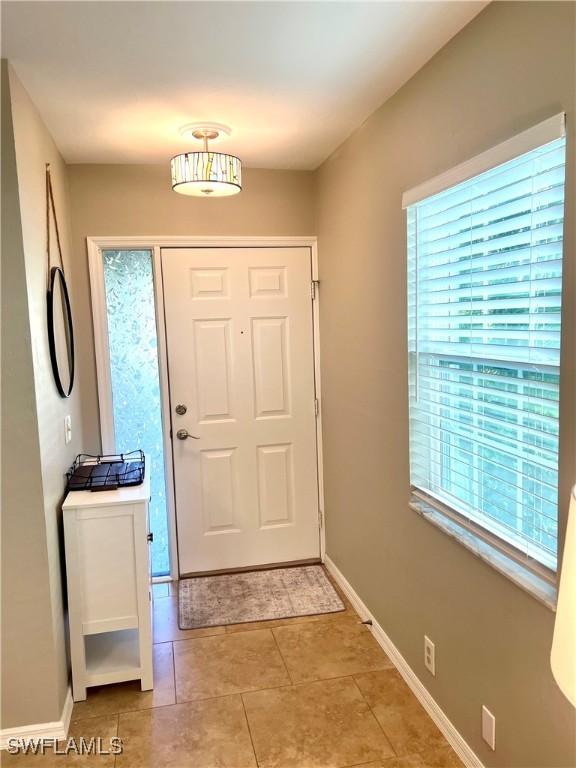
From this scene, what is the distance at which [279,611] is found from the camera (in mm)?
2953

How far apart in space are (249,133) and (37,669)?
2.40m

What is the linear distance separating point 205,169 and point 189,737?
2255 mm

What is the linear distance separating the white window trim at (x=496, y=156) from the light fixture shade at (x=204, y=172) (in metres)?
0.84

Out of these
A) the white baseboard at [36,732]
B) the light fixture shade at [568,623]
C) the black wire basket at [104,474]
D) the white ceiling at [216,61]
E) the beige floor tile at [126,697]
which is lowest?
the beige floor tile at [126,697]

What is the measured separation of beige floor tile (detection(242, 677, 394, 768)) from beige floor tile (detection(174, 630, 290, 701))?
3.8 inches

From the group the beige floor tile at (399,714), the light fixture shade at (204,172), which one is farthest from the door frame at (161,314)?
the beige floor tile at (399,714)

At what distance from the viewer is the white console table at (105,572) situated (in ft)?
7.31

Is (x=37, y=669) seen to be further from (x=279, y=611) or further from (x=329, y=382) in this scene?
(x=329, y=382)

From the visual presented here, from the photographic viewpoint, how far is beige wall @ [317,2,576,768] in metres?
1.43

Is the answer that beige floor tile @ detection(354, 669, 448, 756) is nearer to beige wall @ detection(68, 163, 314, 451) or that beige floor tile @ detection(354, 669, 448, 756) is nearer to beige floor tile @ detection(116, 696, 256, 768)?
beige floor tile @ detection(116, 696, 256, 768)

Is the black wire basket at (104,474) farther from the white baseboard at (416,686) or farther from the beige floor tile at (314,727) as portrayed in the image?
the white baseboard at (416,686)

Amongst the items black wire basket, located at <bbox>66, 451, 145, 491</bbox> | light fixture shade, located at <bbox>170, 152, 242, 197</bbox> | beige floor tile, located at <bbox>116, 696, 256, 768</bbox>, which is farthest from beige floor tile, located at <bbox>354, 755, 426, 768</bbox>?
light fixture shade, located at <bbox>170, 152, 242, 197</bbox>

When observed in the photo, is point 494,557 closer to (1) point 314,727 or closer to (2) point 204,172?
(1) point 314,727

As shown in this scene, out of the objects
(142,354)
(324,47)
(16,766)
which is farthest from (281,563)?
(324,47)
